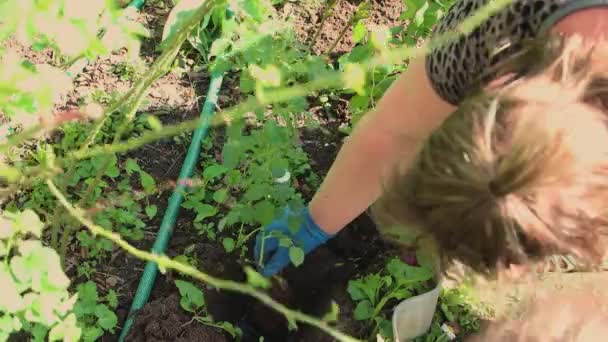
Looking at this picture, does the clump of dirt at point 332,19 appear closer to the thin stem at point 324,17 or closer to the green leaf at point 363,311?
the thin stem at point 324,17

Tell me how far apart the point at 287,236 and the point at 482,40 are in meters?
0.81

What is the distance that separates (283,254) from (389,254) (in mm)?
443

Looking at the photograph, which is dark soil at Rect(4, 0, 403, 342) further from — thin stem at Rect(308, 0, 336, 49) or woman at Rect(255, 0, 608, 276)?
woman at Rect(255, 0, 608, 276)

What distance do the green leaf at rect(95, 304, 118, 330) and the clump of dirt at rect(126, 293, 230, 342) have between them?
88 mm

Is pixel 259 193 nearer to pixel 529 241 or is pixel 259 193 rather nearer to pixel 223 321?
pixel 223 321

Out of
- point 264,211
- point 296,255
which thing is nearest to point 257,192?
point 264,211

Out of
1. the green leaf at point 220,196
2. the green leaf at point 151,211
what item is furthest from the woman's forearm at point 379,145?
the green leaf at point 151,211

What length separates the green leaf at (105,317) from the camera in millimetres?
1772

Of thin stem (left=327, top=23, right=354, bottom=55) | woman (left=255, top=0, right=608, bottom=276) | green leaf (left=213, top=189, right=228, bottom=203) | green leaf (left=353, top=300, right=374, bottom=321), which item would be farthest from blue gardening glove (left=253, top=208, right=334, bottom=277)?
thin stem (left=327, top=23, right=354, bottom=55)

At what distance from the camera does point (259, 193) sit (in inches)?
71.9

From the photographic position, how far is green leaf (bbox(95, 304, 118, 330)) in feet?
5.82

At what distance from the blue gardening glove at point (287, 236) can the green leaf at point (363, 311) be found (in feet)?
0.84

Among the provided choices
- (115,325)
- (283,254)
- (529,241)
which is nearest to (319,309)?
(283,254)

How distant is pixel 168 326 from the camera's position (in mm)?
1886
